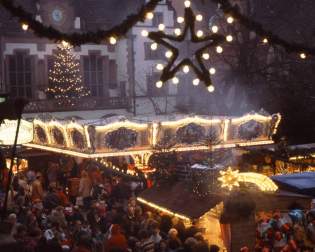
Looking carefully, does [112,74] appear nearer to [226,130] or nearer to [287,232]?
[226,130]

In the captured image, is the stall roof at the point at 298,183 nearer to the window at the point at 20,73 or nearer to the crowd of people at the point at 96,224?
the crowd of people at the point at 96,224

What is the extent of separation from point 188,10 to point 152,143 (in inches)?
525

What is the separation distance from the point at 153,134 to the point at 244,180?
7.65 m

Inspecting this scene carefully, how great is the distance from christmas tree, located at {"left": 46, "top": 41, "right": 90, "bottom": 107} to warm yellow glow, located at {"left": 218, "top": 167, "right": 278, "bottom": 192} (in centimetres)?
1942

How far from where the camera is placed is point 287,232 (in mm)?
10672

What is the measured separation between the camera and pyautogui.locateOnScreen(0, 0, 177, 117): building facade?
99.9 ft

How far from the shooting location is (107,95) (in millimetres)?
32969

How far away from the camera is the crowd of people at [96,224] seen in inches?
405

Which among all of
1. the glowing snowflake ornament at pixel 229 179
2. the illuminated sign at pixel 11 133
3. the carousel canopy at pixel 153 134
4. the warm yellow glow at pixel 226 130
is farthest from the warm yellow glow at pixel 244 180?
the warm yellow glow at pixel 226 130

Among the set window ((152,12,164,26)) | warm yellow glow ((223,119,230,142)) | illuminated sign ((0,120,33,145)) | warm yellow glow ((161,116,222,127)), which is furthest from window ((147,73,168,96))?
illuminated sign ((0,120,33,145))

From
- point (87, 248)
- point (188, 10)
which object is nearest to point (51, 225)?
point (87, 248)

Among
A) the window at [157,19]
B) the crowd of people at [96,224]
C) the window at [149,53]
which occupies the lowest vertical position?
the crowd of people at [96,224]

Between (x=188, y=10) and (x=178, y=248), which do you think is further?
(x=178, y=248)

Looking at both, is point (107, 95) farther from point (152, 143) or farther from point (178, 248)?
point (178, 248)
